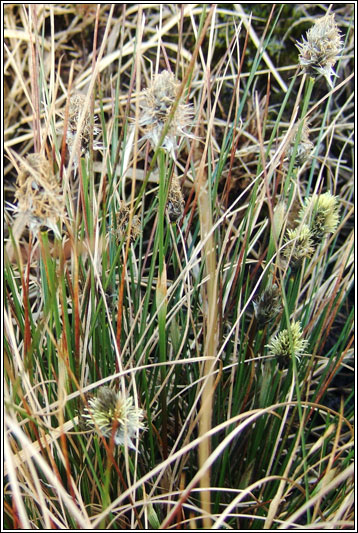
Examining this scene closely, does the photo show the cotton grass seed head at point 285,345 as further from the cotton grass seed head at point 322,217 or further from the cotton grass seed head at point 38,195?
the cotton grass seed head at point 38,195

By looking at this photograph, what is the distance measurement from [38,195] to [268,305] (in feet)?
1.13

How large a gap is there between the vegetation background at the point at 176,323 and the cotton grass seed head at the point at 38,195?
0.04 m

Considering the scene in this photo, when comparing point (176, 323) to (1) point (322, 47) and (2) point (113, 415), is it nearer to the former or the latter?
(2) point (113, 415)

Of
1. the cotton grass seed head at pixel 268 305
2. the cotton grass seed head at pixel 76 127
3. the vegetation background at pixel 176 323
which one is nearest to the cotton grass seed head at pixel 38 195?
the vegetation background at pixel 176 323

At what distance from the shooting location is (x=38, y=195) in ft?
1.46

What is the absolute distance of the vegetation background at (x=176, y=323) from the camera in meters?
0.57

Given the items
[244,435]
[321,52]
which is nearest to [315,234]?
[321,52]

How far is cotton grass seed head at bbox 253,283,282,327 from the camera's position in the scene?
64 centimetres

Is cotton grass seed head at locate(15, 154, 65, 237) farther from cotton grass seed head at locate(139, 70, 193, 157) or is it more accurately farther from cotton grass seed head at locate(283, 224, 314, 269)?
cotton grass seed head at locate(283, 224, 314, 269)

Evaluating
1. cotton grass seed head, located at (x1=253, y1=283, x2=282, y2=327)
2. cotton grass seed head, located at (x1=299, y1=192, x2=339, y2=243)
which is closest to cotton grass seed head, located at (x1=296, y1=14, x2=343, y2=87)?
cotton grass seed head, located at (x1=299, y1=192, x2=339, y2=243)

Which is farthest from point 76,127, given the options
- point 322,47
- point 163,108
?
point 322,47

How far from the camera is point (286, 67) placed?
3.62ft

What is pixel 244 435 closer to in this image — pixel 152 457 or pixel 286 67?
pixel 152 457

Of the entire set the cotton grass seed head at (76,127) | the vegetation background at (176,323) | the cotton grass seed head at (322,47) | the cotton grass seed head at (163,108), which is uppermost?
the cotton grass seed head at (322,47)
